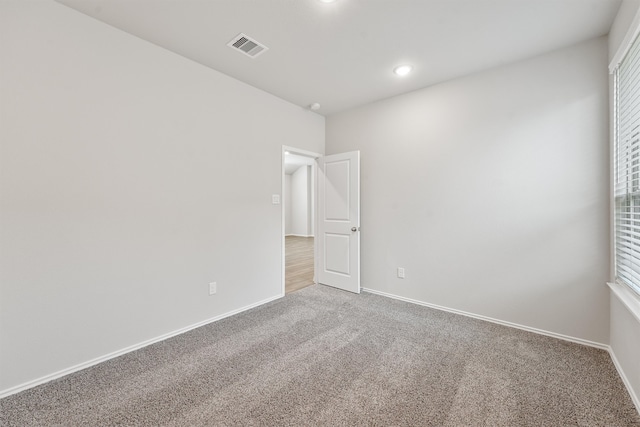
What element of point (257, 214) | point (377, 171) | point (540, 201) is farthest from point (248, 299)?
point (540, 201)

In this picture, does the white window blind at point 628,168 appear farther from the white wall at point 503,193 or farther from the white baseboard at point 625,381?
the white baseboard at point 625,381

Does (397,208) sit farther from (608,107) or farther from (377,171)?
(608,107)

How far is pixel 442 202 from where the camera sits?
3.08m

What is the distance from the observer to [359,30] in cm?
216

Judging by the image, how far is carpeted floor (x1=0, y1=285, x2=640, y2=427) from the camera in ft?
5.00

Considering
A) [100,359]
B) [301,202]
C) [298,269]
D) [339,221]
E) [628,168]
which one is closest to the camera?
[628,168]

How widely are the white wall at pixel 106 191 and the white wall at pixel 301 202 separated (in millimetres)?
7043

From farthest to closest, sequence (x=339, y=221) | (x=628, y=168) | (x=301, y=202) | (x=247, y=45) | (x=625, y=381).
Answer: (x=301, y=202)
(x=339, y=221)
(x=247, y=45)
(x=628, y=168)
(x=625, y=381)

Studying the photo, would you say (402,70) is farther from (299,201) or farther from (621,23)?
(299,201)

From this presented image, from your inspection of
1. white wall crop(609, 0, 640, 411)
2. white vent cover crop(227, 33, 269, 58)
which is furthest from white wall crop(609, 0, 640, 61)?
white vent cover crop(227, 33, 269, 58)

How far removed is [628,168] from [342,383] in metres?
2.50

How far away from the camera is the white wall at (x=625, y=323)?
163 centimetres

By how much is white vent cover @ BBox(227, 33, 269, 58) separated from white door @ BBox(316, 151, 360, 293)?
1711 mm

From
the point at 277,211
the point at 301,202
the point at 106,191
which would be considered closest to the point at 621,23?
the point at 277,211
